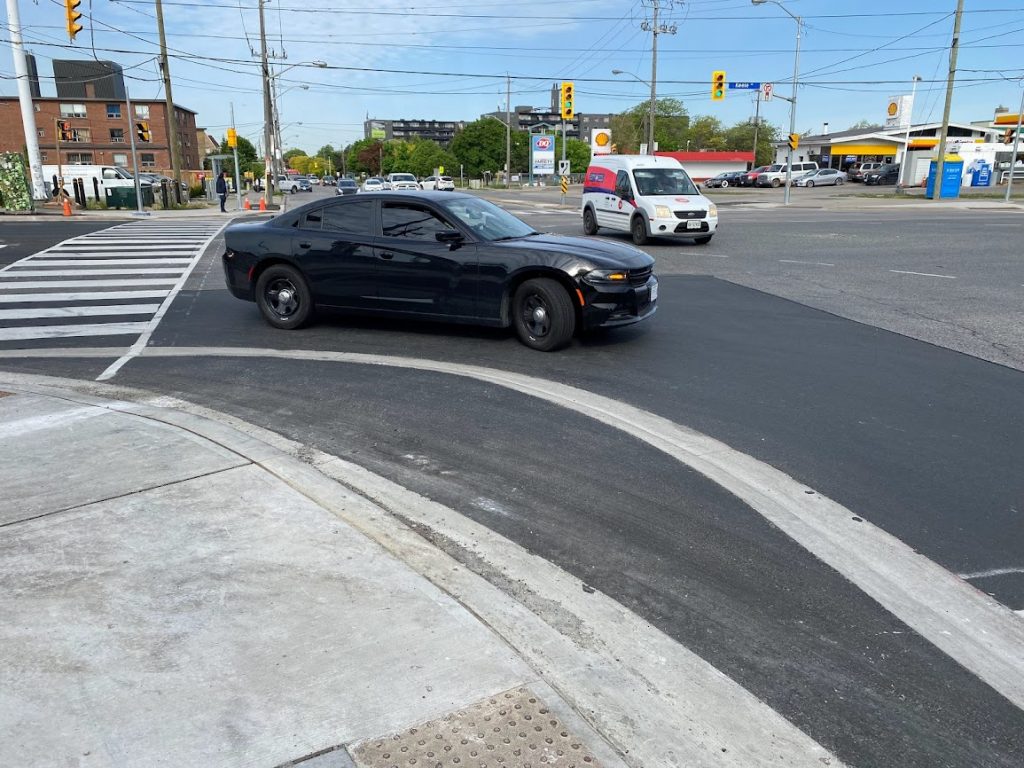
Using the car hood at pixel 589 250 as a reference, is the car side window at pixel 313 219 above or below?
above

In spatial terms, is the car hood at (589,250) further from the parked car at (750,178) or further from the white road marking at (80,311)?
the parked car at (750,178)

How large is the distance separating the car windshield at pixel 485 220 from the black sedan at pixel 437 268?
2cm

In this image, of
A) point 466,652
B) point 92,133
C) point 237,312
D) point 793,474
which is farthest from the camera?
point 92,133

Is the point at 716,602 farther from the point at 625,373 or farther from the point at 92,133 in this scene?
the point at 92,133

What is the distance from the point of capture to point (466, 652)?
3.05 meters

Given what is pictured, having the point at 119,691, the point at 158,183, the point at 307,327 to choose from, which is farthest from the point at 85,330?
the point at 158,183

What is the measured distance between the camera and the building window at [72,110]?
74.8 metres

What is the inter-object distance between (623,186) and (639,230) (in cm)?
133

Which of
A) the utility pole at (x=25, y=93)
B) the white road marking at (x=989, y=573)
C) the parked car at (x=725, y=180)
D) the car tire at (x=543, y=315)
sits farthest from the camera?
the parked car at (x=725, y=180)

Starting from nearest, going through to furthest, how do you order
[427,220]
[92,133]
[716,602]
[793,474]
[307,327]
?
1. [716,602]
2. [793,474]
3. [427,220]
4. [307,327]
5. [92,133]

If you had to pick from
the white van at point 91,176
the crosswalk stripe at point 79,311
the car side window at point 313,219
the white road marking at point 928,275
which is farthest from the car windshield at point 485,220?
the white van at point 91,176

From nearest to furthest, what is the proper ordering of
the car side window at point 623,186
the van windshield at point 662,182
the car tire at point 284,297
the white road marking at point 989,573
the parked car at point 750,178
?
the white road marking at point 989,573
the car tire at point 284,297
the van windshield at point 662,182
the car side window at point 623,186
the parked car at point 750,178

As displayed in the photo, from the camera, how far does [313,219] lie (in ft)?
28.7

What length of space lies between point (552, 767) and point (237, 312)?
880 cm
